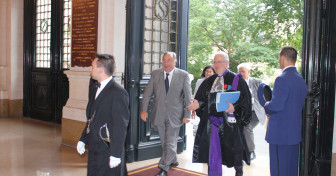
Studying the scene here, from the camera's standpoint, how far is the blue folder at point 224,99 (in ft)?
11.8

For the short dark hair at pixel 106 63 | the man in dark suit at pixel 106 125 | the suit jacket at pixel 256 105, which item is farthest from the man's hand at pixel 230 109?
the suit jacket at pixel 256 105

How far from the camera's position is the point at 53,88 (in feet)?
28.8

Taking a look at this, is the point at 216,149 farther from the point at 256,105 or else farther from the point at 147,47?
the point at 147,47

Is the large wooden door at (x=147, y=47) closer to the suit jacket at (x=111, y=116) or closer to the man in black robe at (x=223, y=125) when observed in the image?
the man in black robe at (x=223, y=125)

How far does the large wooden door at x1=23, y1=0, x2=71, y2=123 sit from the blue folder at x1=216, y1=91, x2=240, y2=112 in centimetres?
570

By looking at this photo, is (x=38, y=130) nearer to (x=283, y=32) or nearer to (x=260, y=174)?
(x=260, y=174)

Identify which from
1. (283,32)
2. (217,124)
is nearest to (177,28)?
(217,124)

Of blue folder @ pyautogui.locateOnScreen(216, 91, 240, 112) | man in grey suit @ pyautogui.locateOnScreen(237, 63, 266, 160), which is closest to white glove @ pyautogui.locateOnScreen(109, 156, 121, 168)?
blue folder @ pyautogui.locateOnScreen(216, 91, 240, 112)

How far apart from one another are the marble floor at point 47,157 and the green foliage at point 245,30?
33.9ft

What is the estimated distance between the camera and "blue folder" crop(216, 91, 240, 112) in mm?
3600

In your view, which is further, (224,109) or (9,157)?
(9,157)

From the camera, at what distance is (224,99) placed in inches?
144

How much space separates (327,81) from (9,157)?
4.80 m

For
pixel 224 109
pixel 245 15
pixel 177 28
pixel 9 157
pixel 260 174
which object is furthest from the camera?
pixel 245 15
